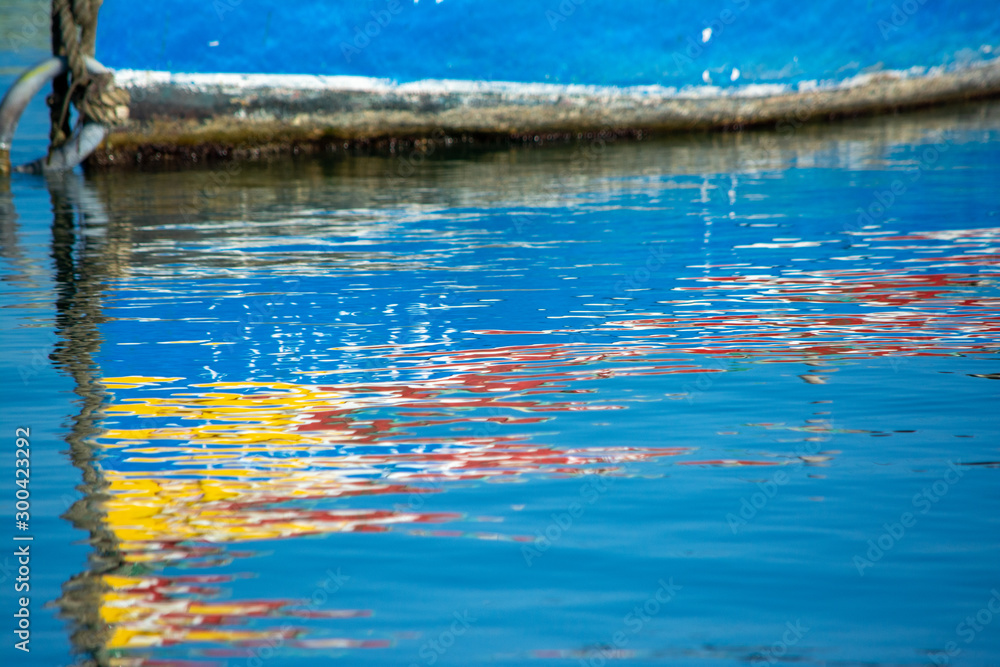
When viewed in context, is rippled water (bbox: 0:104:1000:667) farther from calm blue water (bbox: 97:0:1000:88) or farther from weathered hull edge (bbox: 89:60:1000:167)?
calm blue water (bbox: 97:0:1000:88)

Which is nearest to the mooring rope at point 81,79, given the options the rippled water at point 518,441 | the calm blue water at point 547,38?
the calm blue water at point 547,38

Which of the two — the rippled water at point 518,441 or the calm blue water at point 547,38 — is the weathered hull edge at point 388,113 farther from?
the rippled water at point 518,441

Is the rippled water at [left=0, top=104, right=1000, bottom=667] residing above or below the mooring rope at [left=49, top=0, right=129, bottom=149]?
below

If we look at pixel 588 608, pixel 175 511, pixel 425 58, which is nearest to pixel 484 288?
pixel 175 511

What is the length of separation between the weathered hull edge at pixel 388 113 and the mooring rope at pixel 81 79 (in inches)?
8.4

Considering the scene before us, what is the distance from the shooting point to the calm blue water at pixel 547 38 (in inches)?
389

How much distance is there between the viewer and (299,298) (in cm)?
475

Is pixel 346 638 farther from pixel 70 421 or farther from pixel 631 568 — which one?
pixel 70 421

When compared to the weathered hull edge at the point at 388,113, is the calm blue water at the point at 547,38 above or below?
above

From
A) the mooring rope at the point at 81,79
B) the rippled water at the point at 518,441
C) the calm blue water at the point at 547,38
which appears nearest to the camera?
the rippled water at the point at 518,441

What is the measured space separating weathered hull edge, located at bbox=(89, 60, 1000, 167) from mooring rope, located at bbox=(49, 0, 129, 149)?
A: 21 centimetres

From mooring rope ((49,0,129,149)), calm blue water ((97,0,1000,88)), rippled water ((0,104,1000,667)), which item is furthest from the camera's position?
calm blue water ((97,0,1000,88))

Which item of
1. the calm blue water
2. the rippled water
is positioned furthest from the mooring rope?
the rippled water

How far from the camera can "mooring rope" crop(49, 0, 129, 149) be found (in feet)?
30.9
